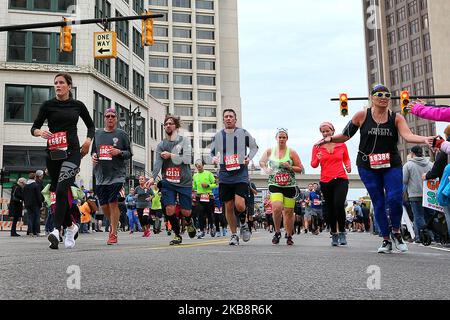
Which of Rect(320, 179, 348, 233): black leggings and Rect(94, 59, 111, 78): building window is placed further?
Rect(94, 59, 111, 78): building window

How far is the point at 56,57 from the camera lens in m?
36.7

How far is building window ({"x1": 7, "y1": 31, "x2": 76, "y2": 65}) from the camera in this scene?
117 feet

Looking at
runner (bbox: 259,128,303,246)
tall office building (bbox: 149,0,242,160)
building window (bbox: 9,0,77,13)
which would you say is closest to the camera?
runner (bbox: 259,128,303,246)

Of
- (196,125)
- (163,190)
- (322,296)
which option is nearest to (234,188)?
(163,190)

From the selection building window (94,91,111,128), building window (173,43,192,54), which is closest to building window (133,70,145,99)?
building window (94,91,111,128)

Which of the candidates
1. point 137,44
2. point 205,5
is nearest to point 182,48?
point 205,5

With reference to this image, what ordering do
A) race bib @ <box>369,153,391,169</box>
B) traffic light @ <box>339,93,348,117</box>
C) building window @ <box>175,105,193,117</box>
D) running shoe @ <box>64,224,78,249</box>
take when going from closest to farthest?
race bib @ <box>369,153,391,169</box> < running shoe @ <box>64,224,78,249</box> < traffic light @ <box>339,93,348,117</box> < building window @ <box>175,105,193,117</box>

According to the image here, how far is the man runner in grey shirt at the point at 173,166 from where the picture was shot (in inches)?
347

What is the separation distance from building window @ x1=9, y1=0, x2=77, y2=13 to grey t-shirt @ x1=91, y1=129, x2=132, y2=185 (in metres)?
30.3

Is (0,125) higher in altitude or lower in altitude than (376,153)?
higher

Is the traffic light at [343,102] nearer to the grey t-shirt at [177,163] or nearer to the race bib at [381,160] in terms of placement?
the grey t-shirt at [177,163]

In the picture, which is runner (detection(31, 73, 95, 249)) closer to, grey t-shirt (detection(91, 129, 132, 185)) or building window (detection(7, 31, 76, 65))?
grey t-shirt (detection(91, 129, 132, 185))
